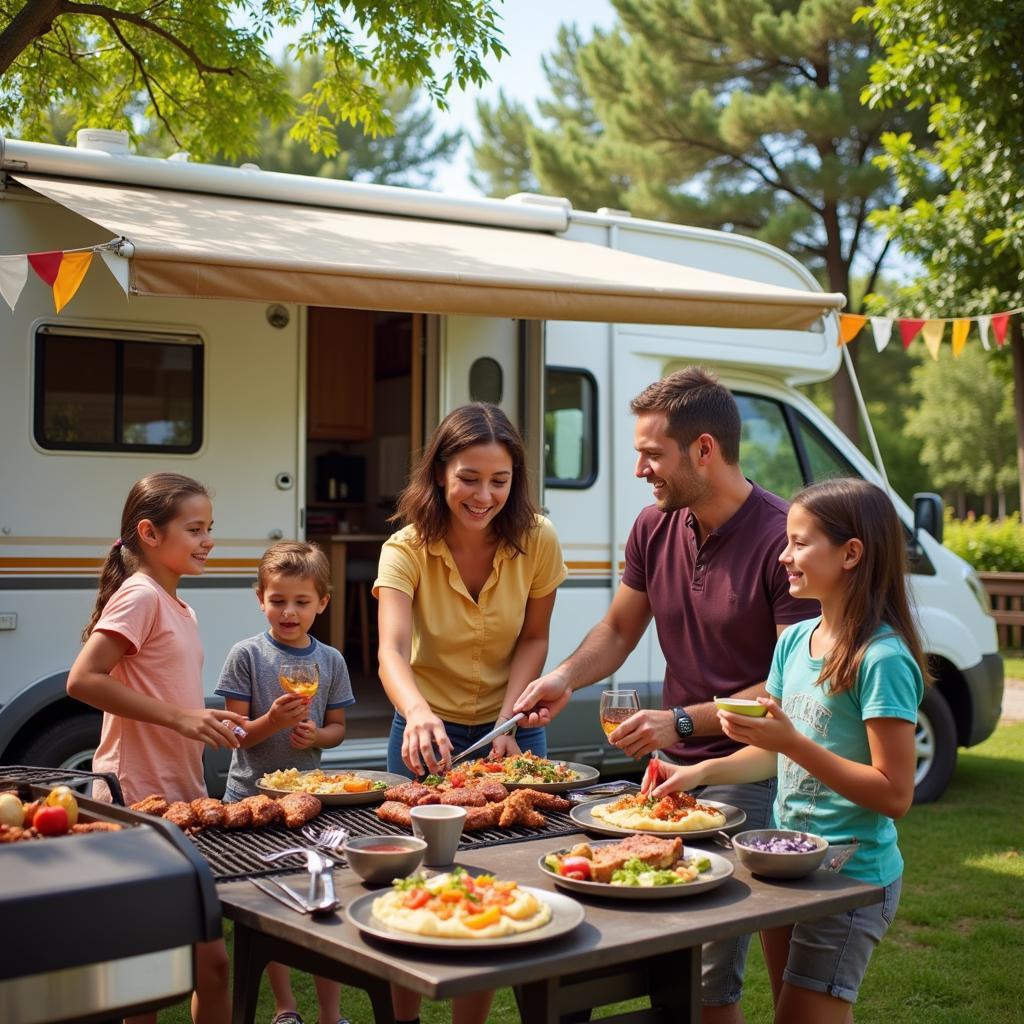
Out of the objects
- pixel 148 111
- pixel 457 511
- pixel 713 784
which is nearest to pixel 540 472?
pixel 457 511

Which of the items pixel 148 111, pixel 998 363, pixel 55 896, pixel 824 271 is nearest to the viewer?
pixel 55 896

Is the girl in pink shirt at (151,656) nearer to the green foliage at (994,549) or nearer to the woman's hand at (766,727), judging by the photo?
the woman's hand at (766,727)

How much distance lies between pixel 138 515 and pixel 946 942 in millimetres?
3645

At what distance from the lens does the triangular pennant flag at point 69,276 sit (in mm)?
4969

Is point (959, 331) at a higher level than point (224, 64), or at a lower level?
lower

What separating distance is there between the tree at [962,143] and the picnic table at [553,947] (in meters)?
10.1

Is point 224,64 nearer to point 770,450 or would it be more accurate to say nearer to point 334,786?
point 770,450

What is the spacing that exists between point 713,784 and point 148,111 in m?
7.44

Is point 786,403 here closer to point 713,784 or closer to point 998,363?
point 713,784

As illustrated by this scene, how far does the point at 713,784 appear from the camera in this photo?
127 inches

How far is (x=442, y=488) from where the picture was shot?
3795mm

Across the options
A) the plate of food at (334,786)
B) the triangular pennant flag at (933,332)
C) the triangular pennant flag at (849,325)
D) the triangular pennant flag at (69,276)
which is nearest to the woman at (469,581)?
the plate of food at (334,786)

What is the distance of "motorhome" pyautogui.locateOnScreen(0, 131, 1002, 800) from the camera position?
5.51 meters

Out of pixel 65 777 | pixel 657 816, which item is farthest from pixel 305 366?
pixel 657 816
